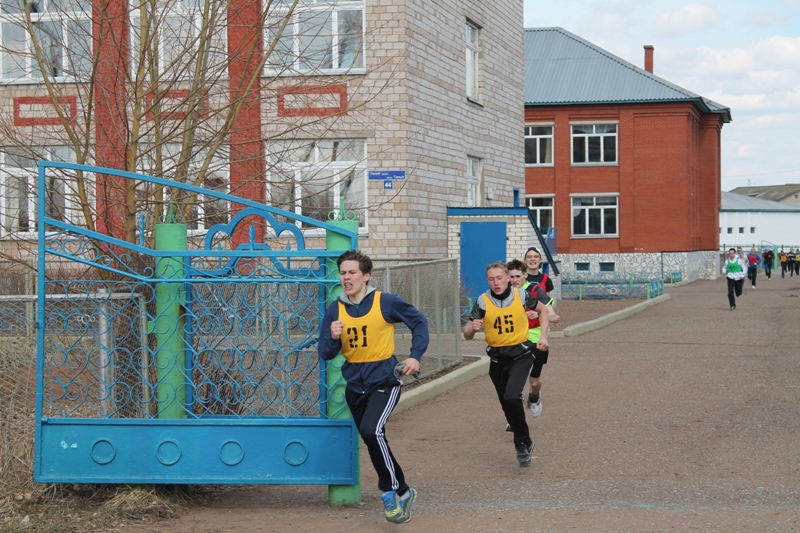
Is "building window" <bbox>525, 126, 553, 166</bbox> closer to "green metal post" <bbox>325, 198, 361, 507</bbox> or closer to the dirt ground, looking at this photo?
the dirt ground

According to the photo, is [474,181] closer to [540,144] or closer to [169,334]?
[169,334]

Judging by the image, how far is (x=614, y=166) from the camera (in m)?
48.9

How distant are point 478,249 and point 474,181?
218cm

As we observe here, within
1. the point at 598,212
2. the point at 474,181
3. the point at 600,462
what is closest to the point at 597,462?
the point at 600,462

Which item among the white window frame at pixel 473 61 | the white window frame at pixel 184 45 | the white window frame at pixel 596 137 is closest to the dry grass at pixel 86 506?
the white window frame at pixel 184 45

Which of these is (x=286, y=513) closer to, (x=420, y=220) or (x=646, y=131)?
(x=420, y=220)

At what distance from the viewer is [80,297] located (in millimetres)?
7086

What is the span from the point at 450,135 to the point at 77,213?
1399 centimetres

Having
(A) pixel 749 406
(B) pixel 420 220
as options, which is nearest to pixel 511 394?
(A) pixel 749 406

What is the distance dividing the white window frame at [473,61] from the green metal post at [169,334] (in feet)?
61.2

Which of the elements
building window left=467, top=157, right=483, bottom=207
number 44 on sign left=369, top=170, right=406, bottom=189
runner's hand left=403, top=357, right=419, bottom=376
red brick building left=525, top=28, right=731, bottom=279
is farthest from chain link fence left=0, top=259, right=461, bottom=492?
red brick building left=525, top=28, right=731, bottom=279

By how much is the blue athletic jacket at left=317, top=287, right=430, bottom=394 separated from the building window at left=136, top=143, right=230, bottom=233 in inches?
120

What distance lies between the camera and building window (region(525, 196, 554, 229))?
165 feet

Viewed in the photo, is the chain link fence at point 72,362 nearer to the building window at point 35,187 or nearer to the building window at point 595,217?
the building window at point 35,187
